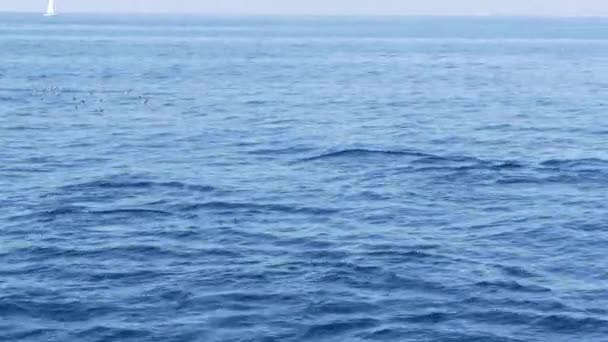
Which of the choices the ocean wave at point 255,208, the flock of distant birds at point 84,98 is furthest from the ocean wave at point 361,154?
the flock of distant birds at point 84,98

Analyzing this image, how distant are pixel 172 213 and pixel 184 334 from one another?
13.9 metres

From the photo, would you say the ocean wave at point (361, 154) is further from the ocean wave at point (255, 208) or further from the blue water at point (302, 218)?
the ocean wave at point (255, 208)

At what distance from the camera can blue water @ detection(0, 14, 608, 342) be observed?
27.7 metres

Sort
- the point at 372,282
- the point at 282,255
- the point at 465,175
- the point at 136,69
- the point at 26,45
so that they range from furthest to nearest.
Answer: the point at 26,45, the point at 136,69, the point at 465,175, the point at 282,255, the point at 372,282

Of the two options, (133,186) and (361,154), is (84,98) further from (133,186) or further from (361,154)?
(133,186)

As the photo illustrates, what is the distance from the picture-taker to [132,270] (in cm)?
3184

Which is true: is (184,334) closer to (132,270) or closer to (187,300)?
(187,300)

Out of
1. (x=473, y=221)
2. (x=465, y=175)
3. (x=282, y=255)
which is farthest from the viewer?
(x=465, y=175)

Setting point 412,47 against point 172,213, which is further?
point 412,47

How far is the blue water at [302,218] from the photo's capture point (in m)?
27.7

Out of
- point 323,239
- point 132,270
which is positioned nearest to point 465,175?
point 323,239

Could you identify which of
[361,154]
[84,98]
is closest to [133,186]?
[361,154]

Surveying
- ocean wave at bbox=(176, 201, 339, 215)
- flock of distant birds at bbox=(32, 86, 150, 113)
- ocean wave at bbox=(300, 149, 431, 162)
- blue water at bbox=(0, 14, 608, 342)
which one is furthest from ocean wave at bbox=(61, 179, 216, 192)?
flock of distant birds at bbox=(32, 86, 150, 113)

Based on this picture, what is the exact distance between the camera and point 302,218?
3922 cm
